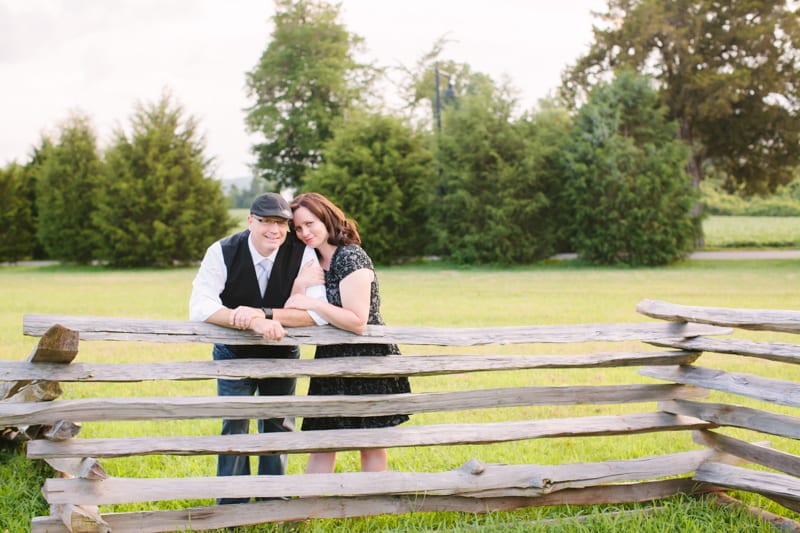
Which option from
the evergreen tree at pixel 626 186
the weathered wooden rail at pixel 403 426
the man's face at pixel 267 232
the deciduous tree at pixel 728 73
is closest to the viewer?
the weathered wooden rail at pixel 403 426

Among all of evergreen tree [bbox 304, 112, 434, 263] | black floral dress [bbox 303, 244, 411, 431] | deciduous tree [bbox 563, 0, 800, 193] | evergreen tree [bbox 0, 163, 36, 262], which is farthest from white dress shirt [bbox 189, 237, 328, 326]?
evergreen tree [bbox 0, 163, 36, 262]

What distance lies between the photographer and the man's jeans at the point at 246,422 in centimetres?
A: 436

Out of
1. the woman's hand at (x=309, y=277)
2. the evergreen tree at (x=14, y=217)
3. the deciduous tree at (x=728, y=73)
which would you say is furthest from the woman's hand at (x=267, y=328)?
the evergreen tree at (x=14, y=217)

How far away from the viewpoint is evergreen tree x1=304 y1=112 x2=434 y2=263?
1174 inches

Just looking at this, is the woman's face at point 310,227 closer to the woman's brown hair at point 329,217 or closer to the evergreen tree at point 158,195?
the woman's brown hair at point 329,217

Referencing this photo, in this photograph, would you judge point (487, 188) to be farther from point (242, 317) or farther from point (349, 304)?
point (242, 317)

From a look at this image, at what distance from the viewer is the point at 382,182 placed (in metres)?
29.9

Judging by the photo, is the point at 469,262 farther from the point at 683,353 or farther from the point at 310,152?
the point at 683,353

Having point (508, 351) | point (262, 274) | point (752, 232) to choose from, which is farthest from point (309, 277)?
point (752, 232)

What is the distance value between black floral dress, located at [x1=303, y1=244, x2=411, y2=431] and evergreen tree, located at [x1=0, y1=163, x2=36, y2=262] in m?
35.9

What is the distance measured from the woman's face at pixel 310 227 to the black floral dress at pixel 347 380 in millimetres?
136

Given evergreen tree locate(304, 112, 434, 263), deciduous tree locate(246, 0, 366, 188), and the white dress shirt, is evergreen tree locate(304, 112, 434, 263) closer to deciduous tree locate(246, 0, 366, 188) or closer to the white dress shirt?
deciduous tree locate(246, 0, 366, 188)

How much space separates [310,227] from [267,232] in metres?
0.25

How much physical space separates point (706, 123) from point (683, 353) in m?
29.9
